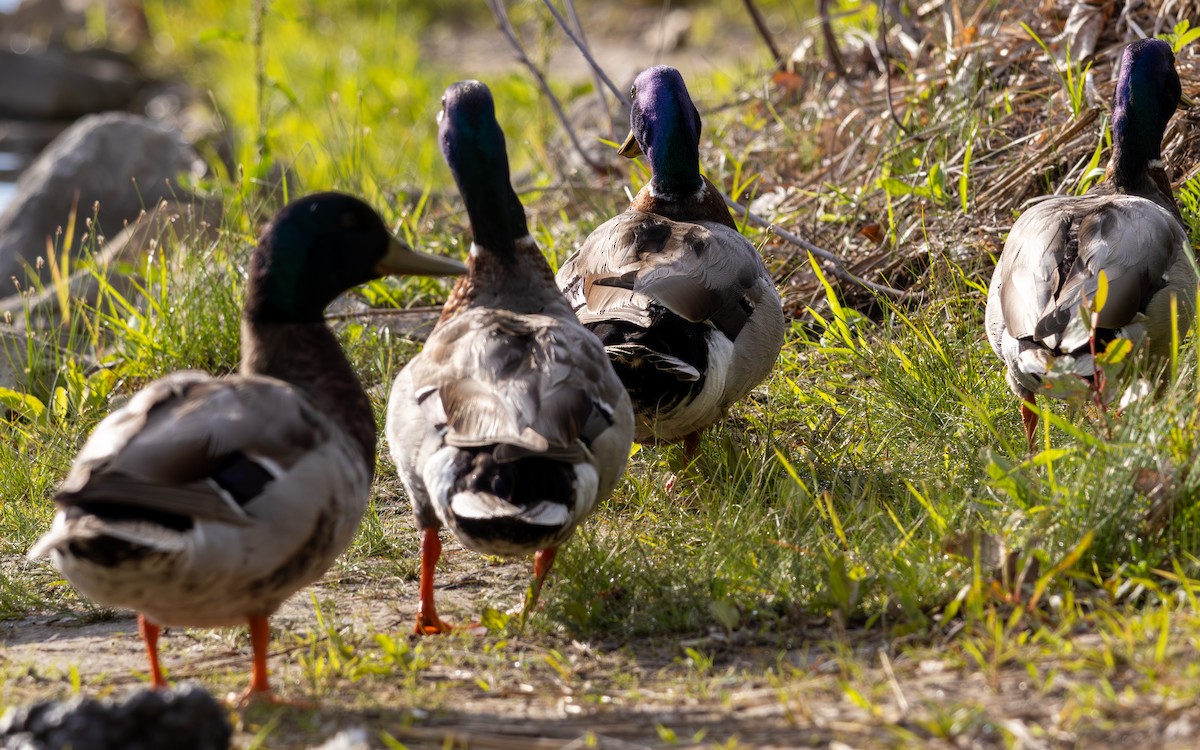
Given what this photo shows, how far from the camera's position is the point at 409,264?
382cm

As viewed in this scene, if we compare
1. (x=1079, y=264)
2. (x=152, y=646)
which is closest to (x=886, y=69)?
(x=1079, y=264)

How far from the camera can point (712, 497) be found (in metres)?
4.35

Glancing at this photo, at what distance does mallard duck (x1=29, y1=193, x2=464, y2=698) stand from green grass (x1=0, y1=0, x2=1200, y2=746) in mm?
327

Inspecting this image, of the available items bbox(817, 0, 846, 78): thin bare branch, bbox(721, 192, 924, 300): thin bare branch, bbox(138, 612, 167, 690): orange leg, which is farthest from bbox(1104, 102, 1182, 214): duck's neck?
bbox(138, 612, 167, 690): orange leg

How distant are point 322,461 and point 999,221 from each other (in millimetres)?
3320

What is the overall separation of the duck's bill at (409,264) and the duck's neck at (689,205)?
1439mm

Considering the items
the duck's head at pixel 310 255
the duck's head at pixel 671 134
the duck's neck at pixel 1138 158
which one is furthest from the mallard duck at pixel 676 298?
the duck's neck at pixel 1138 158

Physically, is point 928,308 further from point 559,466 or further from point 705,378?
point 559,466

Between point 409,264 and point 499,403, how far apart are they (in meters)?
0.56

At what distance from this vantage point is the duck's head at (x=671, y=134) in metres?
5.21

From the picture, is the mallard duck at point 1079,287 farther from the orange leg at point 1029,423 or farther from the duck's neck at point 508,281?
the duck's neck at point 508,281

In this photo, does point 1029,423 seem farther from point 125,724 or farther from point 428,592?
point 125,724

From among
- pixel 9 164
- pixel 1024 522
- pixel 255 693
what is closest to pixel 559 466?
pixel 255 693

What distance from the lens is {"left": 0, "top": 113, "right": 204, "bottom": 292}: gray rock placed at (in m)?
8.05
